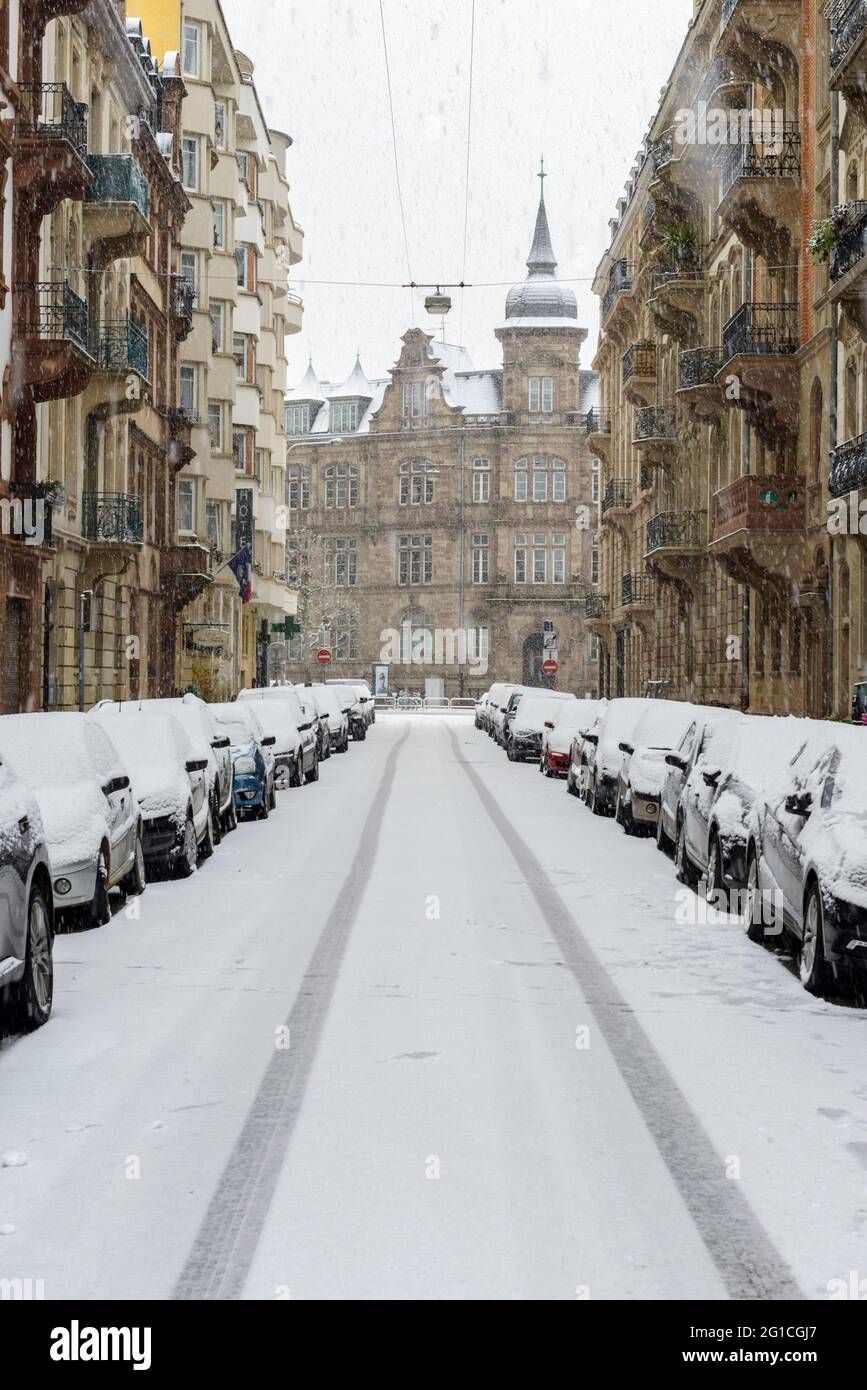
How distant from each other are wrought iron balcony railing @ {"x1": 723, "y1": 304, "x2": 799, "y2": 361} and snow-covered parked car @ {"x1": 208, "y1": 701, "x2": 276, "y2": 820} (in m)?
16.8

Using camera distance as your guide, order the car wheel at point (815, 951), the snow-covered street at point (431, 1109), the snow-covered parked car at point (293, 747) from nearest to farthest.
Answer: the snow-covered street at point (431, 1109)
the car wheel at point (815, 951)
the snow-covered parked car at point (293, 747)

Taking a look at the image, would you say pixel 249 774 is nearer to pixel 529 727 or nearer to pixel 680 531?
pixel 529 727

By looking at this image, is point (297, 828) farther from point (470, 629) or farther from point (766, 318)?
point (470, 629)

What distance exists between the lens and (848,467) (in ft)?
90.5

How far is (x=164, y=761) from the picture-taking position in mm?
15102

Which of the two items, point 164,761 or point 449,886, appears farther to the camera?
point 164,761

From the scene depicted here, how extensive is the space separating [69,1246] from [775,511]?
96.4ft

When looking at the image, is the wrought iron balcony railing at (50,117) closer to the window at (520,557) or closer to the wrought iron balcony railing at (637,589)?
the wrought iron balcony railing at (637,589)

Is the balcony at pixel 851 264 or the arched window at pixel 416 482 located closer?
the balcony at pixel 851 264


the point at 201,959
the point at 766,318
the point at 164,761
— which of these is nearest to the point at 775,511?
the point at 766,318

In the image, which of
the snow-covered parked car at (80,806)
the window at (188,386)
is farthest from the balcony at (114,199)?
the snow-covered parked car at (80,806)

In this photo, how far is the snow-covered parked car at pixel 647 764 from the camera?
18578 mm

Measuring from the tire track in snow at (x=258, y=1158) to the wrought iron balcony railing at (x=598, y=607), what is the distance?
186 ft

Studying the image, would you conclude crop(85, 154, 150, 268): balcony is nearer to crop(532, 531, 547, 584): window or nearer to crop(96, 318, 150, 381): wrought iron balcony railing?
crop(96, 318, 150, 381): wrought iron balcony railing
